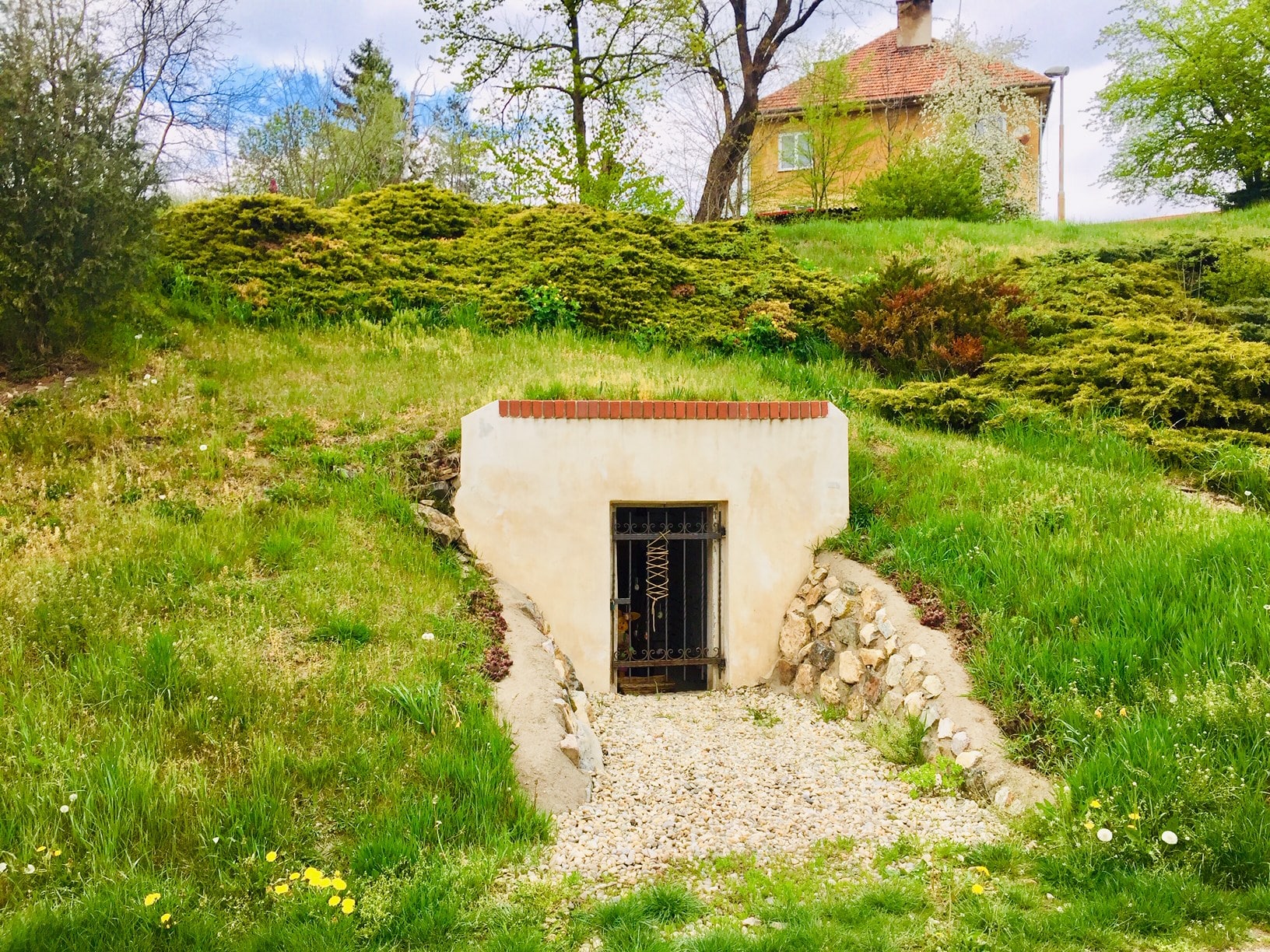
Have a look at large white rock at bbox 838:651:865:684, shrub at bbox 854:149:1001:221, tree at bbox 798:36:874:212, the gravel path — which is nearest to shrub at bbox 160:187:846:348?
large white rock at bbox 838:651:865:684

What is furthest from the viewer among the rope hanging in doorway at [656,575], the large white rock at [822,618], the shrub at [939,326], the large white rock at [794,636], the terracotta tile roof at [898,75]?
the terracotta tile roof at [898,75]

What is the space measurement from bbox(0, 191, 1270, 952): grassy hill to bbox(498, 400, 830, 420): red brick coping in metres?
0.42

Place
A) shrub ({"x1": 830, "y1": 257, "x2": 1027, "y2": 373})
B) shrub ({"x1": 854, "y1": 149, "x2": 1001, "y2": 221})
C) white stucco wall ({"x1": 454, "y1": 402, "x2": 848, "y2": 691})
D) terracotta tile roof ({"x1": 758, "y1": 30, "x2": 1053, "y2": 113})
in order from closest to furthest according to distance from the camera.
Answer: white stucco wall ({"x1": 454, "y1": 402, "x2": 848, "y2": 691}), shrub ({"x1": 830, "y1": 257, "x2": 1027, "y2": 373}), shrub ({"x1": 854, "y1": 149, "x2": 1001, "y2": 221}), terracotta tile roof ({"x1": 758, "y1": 30, "x2": 1053, "y2": 113})

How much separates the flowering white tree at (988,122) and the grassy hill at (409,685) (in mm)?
17131

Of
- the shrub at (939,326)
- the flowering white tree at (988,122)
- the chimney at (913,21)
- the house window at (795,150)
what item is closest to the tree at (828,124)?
the house window at (795,150)

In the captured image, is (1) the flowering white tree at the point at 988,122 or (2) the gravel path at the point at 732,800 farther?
(1) the flowering white tree at the point at 988,122

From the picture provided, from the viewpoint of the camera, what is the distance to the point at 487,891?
12.5ft

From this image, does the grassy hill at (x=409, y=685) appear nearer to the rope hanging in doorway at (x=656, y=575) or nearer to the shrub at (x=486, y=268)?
the rope hanging in doorway at (x=656, y=575)

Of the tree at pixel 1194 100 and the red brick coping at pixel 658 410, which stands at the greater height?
the tree at pixel 1194 100

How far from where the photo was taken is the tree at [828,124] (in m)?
22.9

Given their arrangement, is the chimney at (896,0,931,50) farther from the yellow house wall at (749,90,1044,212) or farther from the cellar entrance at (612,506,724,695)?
the cellar entrance at (612,506,724,695)

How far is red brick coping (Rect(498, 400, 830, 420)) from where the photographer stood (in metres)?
7.37

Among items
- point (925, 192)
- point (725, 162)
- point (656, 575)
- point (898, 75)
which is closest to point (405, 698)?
point (656, 575)

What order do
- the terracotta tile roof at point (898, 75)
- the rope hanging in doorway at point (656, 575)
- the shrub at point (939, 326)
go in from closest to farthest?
the rope hanging in doorway at point (656, 575)
the shrub at point (939, 326)
the terracotta tile roof at point (898, 75)
